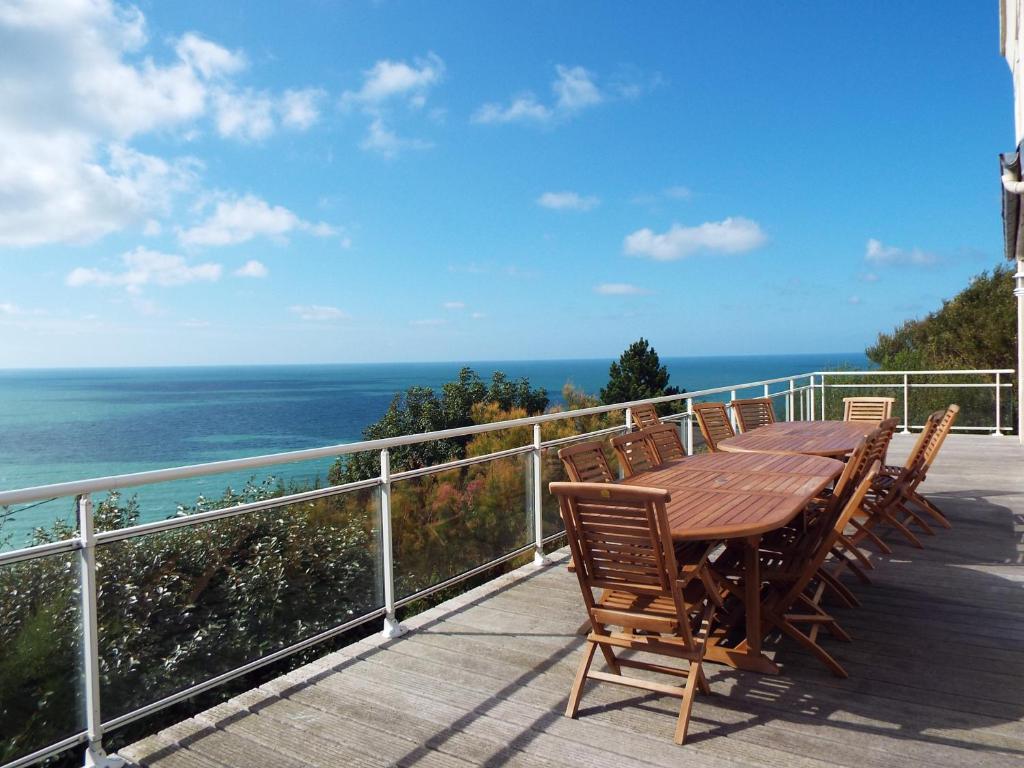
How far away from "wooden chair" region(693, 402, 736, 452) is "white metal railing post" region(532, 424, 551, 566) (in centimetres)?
197

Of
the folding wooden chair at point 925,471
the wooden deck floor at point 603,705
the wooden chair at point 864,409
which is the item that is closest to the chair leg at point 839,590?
the wooden deck floor at point 603,705

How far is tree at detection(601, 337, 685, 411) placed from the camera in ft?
112

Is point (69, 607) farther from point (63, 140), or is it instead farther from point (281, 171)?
point (281, 171)

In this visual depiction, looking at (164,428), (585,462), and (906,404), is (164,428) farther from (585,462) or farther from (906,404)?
(585,462)

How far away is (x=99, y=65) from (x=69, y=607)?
113ft

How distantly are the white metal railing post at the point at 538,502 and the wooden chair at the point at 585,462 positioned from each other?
3.73 ft

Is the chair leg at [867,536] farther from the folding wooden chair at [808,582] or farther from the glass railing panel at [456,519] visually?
the glass railing panel at [456,519]

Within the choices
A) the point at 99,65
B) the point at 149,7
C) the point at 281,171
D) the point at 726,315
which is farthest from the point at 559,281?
the point at 99,65

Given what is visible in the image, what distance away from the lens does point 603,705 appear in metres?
2.84

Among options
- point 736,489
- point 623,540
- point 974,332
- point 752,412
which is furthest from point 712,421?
point 974,332

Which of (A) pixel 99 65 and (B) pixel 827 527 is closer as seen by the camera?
(B) pixel 827 527

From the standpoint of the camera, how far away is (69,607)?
244 cm

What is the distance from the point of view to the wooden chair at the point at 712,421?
20.7 feet

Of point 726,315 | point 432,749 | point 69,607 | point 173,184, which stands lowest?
point 432,749
